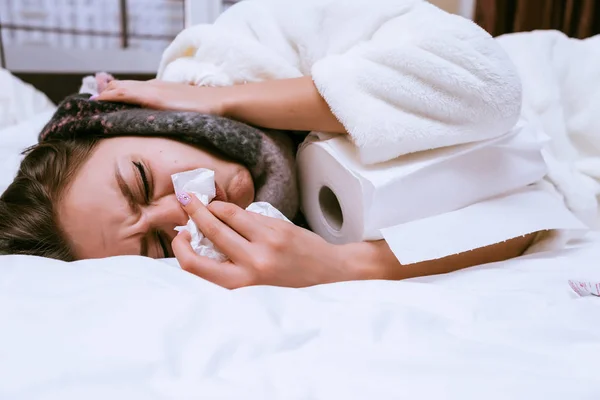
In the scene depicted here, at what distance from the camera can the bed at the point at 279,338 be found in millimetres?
408

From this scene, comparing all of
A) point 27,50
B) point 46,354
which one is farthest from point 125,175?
point 27,50

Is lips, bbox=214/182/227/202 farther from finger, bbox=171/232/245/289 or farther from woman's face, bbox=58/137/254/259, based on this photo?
finger, bbox=171/232/245/289

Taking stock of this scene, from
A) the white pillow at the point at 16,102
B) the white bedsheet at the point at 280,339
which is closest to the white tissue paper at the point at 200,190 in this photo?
the white bedsheet at the point at 280,339

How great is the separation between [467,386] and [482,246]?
15.4 inches

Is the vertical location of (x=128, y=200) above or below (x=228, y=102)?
below

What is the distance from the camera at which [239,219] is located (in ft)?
2.37

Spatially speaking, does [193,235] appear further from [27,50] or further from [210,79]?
[27,50]

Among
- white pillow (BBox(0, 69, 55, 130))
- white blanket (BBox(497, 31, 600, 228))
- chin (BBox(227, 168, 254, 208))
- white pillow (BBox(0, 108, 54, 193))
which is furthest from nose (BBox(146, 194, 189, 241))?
white pillow (BBox(0, 69, 55, 130))

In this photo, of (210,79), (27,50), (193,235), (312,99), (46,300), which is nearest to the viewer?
(46,300)

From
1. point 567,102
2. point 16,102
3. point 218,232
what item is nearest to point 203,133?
point 218,232

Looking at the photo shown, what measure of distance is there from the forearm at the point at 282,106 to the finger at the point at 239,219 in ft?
0.75

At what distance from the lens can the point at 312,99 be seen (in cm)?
86

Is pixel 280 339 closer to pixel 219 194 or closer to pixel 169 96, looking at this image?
pixel 219 194

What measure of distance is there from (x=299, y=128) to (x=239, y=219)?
10.2 inches
